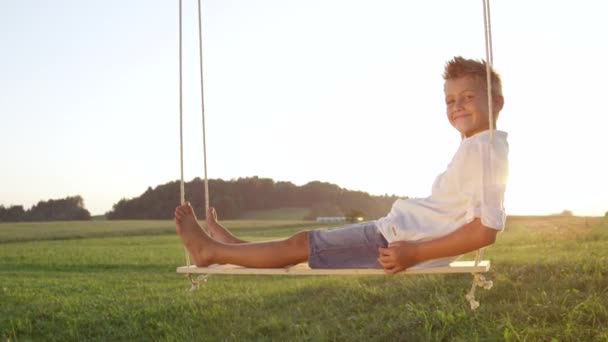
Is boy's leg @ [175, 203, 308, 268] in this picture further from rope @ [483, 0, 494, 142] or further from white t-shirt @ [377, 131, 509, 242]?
rope @ [483, 0, 494, 142]

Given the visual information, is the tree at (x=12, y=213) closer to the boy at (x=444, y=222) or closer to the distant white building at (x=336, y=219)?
the distant white building at (x=336, y=219)

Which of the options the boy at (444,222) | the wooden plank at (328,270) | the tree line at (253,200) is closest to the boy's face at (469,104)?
the boy at (444,222)

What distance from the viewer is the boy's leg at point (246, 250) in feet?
14.7

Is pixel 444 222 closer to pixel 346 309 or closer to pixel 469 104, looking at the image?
pixel 469 104

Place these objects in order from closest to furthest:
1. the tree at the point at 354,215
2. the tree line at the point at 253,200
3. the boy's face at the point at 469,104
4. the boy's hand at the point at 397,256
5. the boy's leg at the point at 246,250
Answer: the boy's hand at the point at 397,256 → the boy's face at the point at 469,104 → the boy's leg at the point at 246,250 → the tree at the point at 354,215 → the tree line at the point at 253,200

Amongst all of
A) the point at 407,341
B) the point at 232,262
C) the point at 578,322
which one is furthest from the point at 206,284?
the point at 232,262

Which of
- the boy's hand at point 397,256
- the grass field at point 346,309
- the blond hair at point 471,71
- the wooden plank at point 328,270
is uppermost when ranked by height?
the blond hair at point 471,71

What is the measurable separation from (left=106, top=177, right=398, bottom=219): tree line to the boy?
1762 inches

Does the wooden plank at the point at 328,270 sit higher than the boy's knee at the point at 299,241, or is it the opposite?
the boy's knee at the point at 299,241

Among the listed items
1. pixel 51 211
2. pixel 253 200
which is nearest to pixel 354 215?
pixel 253 200

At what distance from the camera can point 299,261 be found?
178 inches

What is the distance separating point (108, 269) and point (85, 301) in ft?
25.2

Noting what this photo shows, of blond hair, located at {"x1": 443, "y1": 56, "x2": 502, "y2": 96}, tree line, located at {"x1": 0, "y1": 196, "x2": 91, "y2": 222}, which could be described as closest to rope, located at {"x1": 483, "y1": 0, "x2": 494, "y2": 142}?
blond hair, located at {"x1": 443, "y1": 56, "x2": 502, "y2": 96}

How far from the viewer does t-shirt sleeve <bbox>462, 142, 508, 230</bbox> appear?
156 inches
